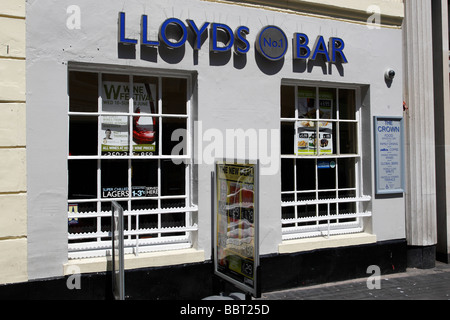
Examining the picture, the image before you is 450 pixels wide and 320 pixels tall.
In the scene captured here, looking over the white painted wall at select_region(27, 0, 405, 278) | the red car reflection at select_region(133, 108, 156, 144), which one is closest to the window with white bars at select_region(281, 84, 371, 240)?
the white painted wall at select_region(27, 0, 405, 278)

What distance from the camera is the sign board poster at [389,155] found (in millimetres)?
7609

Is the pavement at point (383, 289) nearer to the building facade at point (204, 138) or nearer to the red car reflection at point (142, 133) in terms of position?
the building facade at point (204, 138)

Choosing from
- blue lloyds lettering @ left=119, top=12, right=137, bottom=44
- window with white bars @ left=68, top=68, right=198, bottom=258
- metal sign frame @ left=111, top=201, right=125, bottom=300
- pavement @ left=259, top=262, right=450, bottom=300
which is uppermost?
blue lloyds lettering @ left=119, top=12, right=137, bottom=44

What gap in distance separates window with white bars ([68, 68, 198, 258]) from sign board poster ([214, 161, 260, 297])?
0.90 metres

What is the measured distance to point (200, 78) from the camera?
6.33 meters

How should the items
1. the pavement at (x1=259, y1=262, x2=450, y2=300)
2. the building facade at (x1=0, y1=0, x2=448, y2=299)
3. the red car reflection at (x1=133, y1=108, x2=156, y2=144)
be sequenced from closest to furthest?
1. the building facade at (x1=0, y1=0, x2=448, y2=299)
2. the red car reflection at (x1=133, y1=108, x2=156, y2=144)
3. the pavement at (x1=259, y1=262, x2=450, y2=300)

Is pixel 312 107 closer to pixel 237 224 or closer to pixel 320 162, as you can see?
pixel 320 162

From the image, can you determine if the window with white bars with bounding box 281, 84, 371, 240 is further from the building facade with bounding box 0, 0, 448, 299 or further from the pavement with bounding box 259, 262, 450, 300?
the pavement with bounding box 259, 262, 450, 300

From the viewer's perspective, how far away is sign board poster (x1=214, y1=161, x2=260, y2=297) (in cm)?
461

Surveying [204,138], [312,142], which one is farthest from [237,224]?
[312,142]

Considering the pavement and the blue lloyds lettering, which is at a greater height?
the blue lloyds lettering

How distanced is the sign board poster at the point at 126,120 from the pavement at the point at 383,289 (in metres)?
2.90

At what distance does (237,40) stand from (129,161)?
2.44 meters
